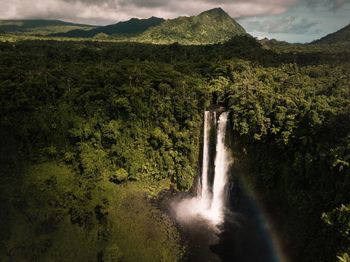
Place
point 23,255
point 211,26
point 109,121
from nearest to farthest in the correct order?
point 23,255 → point 109,121 → point 211,26

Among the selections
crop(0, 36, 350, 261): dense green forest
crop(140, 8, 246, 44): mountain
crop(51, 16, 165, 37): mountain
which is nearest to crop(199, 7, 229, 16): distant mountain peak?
crop(140, 8, 246, 44): mountain

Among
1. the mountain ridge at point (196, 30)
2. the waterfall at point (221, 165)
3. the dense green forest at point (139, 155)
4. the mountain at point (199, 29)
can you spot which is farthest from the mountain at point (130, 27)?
the waterfall at point (221, 165)

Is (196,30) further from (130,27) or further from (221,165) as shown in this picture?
(221,165)

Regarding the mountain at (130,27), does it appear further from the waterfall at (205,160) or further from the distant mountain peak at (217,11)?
the waterfall at (205,160)

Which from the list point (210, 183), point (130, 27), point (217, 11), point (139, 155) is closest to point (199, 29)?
point (217, 11)

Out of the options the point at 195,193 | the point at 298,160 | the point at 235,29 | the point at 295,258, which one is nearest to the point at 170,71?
the point at 195,193

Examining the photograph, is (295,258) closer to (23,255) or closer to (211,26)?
(23,255)
